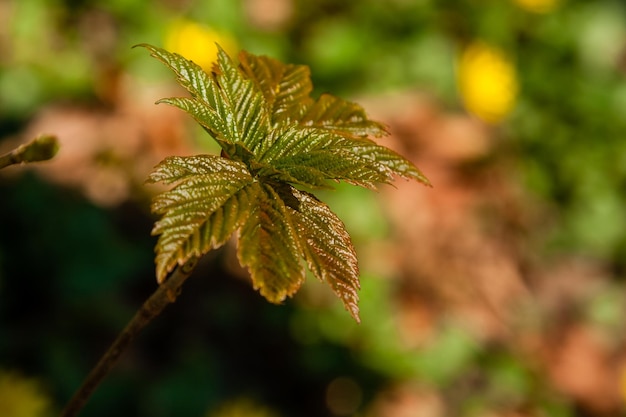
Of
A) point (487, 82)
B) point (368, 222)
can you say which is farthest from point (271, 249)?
point (487, 82)

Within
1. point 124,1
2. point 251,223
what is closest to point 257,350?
point 124,1

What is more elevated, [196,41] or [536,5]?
[536,5]

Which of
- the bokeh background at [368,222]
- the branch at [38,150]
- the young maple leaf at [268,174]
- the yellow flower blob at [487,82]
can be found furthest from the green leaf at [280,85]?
the yellow flower blob at [487,82]

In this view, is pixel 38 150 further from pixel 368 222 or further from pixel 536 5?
pixel 536 5

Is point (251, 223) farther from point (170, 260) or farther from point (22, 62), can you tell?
point (22, 62)

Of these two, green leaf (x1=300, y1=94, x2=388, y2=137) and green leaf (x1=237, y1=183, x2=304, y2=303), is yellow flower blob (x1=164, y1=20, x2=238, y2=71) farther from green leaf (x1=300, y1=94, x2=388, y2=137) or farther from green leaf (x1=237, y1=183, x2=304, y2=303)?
green leaf (x1=237, y1=183, x2=304, y2=303)

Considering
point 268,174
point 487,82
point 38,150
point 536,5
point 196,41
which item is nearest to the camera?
point 38,150

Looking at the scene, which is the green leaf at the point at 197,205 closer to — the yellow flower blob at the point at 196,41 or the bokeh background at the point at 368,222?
the bokeh background at the point at 368,222
